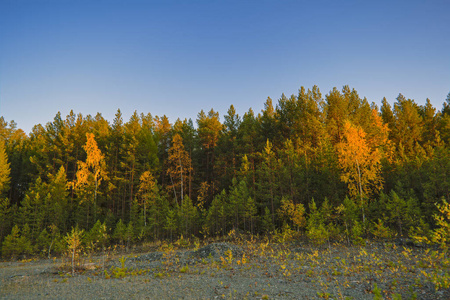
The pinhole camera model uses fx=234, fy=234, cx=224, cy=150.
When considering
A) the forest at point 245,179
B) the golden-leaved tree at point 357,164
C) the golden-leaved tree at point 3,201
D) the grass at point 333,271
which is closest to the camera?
the grass at point 333,271

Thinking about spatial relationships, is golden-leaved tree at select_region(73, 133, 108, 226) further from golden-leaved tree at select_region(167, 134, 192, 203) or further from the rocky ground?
the rocky ground

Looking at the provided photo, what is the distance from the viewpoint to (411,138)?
3030 centimetres

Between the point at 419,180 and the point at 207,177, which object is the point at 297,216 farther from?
the point at 207,177

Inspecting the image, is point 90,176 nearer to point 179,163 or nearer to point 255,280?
point 179,163

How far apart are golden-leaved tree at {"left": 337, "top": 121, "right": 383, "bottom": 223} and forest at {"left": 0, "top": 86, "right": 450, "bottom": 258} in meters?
0.10

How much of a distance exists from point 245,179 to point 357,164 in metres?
11.1

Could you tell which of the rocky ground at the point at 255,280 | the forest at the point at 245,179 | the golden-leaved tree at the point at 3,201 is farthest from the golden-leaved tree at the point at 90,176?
the rocky ground at the point at 255,280

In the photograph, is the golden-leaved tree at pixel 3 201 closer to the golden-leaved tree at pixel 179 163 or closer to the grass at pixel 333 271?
the golden-leaved tree at pixel 179 163

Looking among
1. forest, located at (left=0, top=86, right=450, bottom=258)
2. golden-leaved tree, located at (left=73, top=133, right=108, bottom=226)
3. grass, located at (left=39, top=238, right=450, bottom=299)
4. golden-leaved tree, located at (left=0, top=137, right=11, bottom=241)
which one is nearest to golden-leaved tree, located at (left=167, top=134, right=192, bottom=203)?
forest, located at (left=0, top=86, right=450, bottom=258)

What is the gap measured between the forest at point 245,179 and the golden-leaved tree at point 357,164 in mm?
105

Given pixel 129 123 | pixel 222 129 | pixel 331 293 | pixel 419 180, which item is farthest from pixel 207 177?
pixel 331 293

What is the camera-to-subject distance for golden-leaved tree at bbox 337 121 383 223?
2166 centimetres

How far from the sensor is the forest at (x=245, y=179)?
Answer: 20.5 meters

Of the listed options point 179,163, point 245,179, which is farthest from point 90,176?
point 245,179
